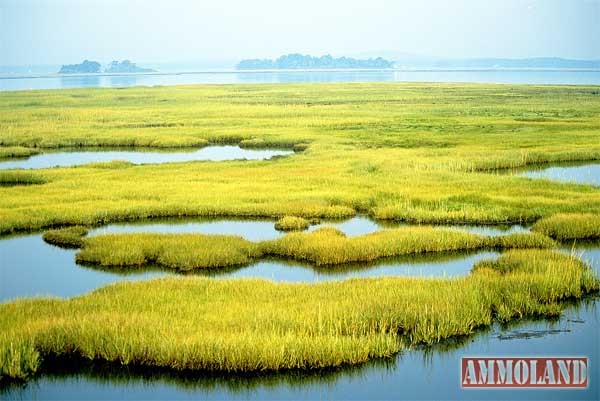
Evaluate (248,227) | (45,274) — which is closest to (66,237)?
(45,274)

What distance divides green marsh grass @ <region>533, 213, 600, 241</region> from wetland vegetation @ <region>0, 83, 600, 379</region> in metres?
0.05

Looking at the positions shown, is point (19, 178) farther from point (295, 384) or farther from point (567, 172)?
point (567, 172)

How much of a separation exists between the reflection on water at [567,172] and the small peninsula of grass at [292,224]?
14.5 meters

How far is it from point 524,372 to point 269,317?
17.8 feet

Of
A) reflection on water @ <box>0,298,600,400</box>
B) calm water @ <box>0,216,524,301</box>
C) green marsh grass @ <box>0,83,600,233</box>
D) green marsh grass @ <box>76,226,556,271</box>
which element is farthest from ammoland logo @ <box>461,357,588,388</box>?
green marsh grass @ <box>0,83,600,233</box>

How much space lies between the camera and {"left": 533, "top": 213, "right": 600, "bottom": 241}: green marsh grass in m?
25.5

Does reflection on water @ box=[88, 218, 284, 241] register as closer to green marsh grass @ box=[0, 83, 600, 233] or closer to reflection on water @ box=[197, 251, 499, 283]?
green marsh grass @ box=[0, 83, 600, 233]

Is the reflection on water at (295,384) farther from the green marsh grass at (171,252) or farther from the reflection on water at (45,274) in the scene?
the green marsh grass at (171,252)

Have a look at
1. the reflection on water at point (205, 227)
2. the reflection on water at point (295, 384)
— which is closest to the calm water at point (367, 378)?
the reflection on water at point (295, 384)

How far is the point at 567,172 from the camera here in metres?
39.5

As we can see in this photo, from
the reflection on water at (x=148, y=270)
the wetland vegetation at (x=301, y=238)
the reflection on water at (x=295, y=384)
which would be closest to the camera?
the reflection on water at (x=295, y=384)

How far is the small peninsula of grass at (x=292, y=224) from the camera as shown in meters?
27.2

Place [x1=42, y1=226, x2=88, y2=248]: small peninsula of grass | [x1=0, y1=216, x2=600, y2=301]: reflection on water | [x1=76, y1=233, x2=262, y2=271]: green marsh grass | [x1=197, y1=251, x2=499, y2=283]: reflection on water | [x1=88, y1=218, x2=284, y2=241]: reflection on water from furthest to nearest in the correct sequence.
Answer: [x1=88, y1=218, x2=284, y2=241]: reflection on water < [x1=42, y1=226, x2=88, y2=248]: small peninsula of grass < [x1=76, y1=233, x2=262, y2=271]: green marsh grass < [x1=197, y1=251, x2=499, y2=283]: reflection on water < [x1=0, y1=216, x2=600, y2=301]: reflection on water

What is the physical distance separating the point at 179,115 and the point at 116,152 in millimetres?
27592
